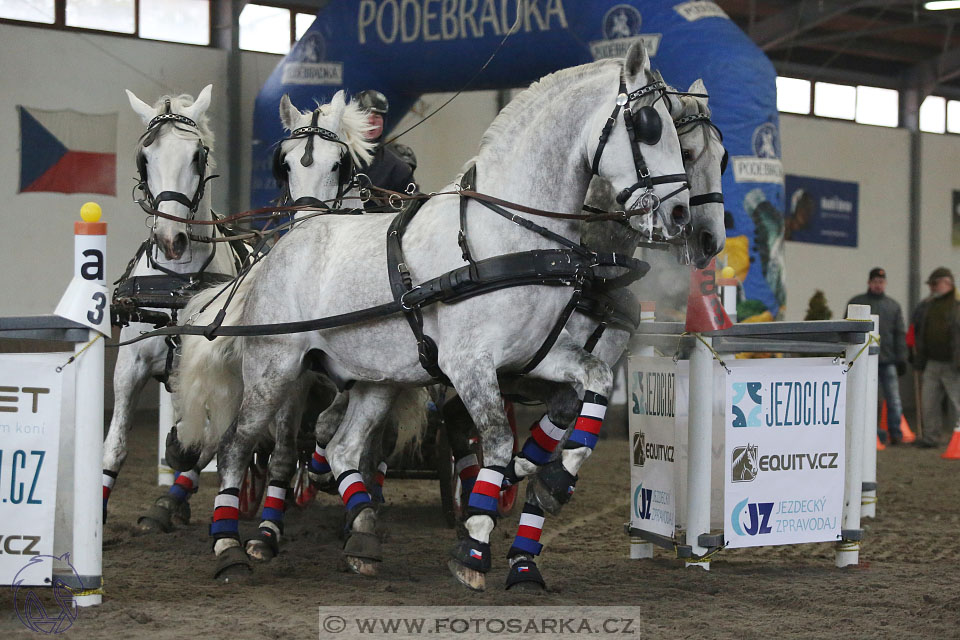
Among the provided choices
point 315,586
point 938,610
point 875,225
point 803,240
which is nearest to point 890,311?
point 803,240

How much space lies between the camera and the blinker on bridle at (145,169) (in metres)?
4.96

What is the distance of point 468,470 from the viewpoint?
5492mm

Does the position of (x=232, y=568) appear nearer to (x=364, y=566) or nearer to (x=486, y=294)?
(x=364, y=566)

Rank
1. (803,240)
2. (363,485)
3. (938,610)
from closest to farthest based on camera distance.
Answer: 1. (938,610)
2. (363,485)
3. (803,240)

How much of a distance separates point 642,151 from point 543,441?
1224mm

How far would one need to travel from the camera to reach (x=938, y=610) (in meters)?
3.86

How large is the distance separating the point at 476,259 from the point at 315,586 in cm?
148

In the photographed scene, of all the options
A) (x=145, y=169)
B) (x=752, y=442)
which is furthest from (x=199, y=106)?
(x=752, y=442)

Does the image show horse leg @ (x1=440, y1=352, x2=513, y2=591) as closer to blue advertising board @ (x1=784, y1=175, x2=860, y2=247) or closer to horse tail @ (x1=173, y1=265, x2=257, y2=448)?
horse tail @ (x1=173, y1=265, x2=257, y2=448)

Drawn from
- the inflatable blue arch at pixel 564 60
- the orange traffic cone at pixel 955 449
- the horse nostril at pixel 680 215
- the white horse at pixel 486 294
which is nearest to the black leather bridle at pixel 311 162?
the white horse at pixel 486 294

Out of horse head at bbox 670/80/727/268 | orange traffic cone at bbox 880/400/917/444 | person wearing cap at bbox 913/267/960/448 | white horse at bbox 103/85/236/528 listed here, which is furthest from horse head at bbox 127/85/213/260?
orange traffic cone at bbox 880/400/917/444

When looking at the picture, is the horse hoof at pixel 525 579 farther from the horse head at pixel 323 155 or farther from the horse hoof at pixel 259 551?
the horse head at pixel 323 155

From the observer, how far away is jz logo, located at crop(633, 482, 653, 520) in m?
4.78

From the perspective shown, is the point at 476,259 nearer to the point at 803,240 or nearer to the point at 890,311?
the point at 890,311
